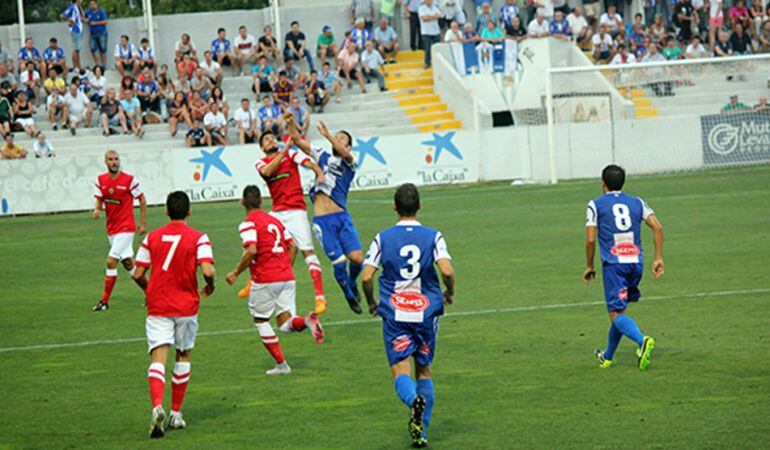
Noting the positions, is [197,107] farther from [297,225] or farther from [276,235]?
[276,235]

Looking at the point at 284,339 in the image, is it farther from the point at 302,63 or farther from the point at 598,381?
the point at 302,63

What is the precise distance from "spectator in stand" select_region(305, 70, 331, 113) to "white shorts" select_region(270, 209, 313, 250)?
83.7 feet

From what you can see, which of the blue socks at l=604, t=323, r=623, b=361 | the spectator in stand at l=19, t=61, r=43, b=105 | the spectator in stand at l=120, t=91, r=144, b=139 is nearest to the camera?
the blue socks at l=604, t=323, r=623, b=361

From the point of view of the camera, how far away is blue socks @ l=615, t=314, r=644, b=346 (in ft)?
35.0

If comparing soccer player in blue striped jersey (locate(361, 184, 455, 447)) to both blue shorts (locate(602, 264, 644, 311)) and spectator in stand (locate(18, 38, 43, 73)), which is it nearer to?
blue shorts (locate(602, 264, 644, 311))

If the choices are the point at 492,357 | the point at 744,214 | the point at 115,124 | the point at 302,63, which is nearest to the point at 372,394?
the point at 492,357

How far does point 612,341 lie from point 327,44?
33311mm

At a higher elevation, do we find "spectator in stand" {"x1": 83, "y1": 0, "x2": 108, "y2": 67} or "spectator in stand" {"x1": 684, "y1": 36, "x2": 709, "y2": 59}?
"spectator in stand" {"x1": 83, "y1": 0, "x2": 108, "y2": 67}

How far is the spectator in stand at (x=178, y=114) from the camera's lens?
37906mm

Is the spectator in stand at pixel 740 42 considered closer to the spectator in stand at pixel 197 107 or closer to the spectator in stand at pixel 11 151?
the spectator in stand at pixel 197 107

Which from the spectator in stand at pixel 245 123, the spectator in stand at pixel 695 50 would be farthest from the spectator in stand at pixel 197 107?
the spectator in stand at pixel 695 50

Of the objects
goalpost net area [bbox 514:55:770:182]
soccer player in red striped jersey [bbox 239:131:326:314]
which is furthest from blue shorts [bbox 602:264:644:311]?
goalpost net area [bbox 514:55:770:182]

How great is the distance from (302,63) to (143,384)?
3259 centimetres

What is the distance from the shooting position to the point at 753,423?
28.5 ft
